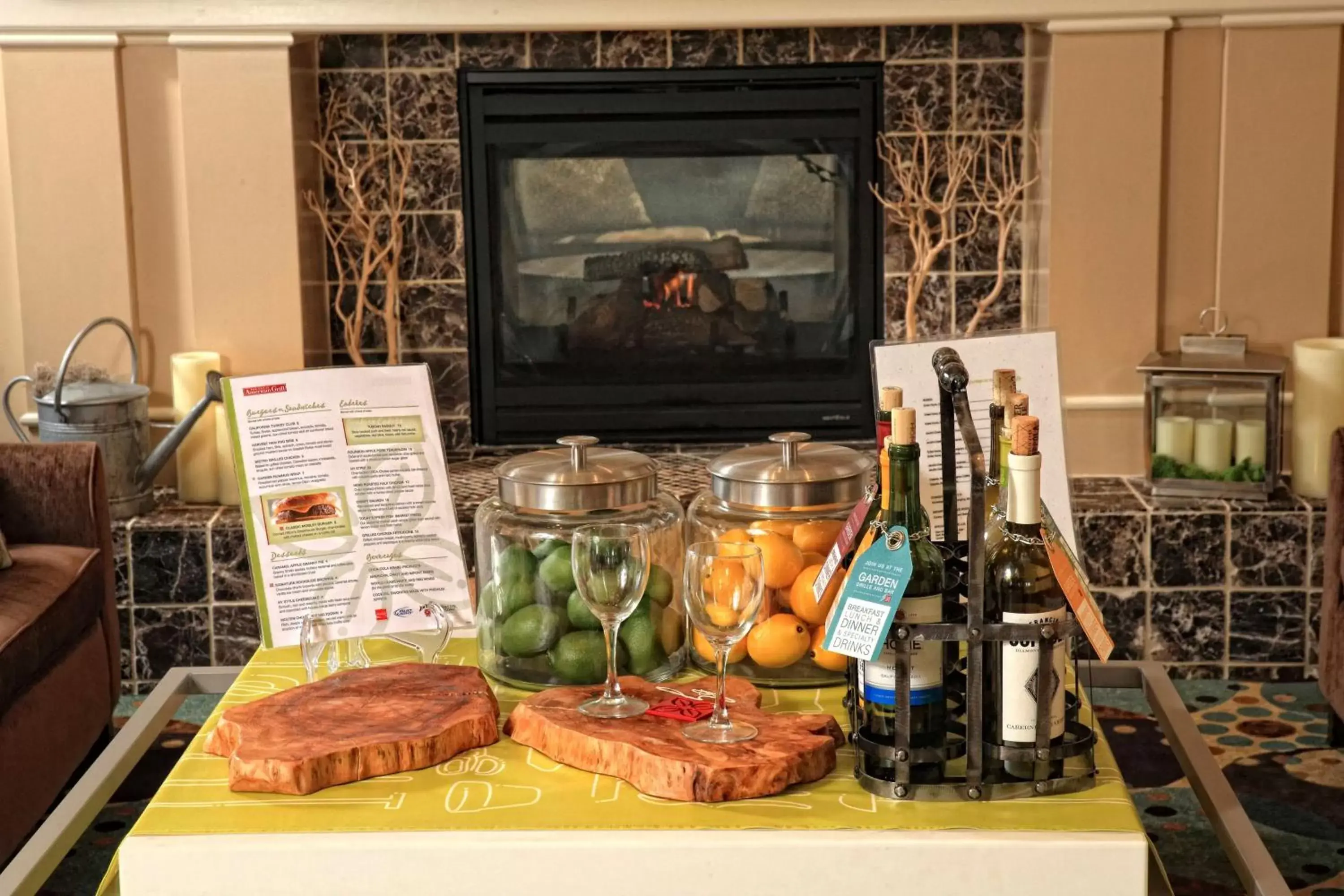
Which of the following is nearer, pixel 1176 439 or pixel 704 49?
pixel 1176 439

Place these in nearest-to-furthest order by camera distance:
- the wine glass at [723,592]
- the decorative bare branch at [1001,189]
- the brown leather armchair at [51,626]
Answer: the wine glass at [723,592] → the brown leather armchair at [51,626] → the decorative bare branch at [1001,189]

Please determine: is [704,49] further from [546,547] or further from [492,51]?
[546,547]

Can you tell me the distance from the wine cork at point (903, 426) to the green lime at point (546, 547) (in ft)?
1.36

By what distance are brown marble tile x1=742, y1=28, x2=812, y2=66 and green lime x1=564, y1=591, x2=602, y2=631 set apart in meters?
2.47

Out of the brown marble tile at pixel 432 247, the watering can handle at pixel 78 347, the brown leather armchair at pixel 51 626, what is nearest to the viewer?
the brown leather armchair at pixel 51 626

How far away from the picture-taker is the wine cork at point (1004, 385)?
1515 millimetres

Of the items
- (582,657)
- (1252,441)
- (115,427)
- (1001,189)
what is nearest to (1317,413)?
(1252,441)

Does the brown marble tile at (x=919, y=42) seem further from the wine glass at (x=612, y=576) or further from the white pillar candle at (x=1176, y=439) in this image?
the wine glass at (x=612, y=576)

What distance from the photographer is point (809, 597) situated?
5.40ft

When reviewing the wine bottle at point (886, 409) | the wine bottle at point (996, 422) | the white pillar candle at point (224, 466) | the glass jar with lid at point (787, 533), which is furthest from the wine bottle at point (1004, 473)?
the white pillar candle at point (224, 466)

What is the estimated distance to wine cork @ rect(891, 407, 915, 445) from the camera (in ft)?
4.74

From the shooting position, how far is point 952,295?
13.1 feet

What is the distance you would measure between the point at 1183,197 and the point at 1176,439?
0.63 metres

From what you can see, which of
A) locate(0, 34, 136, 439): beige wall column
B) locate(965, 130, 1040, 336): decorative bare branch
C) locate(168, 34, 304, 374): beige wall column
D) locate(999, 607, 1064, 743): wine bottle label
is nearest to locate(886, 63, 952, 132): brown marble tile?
locate(965, 130, 1040, 336): decorative bare branch
